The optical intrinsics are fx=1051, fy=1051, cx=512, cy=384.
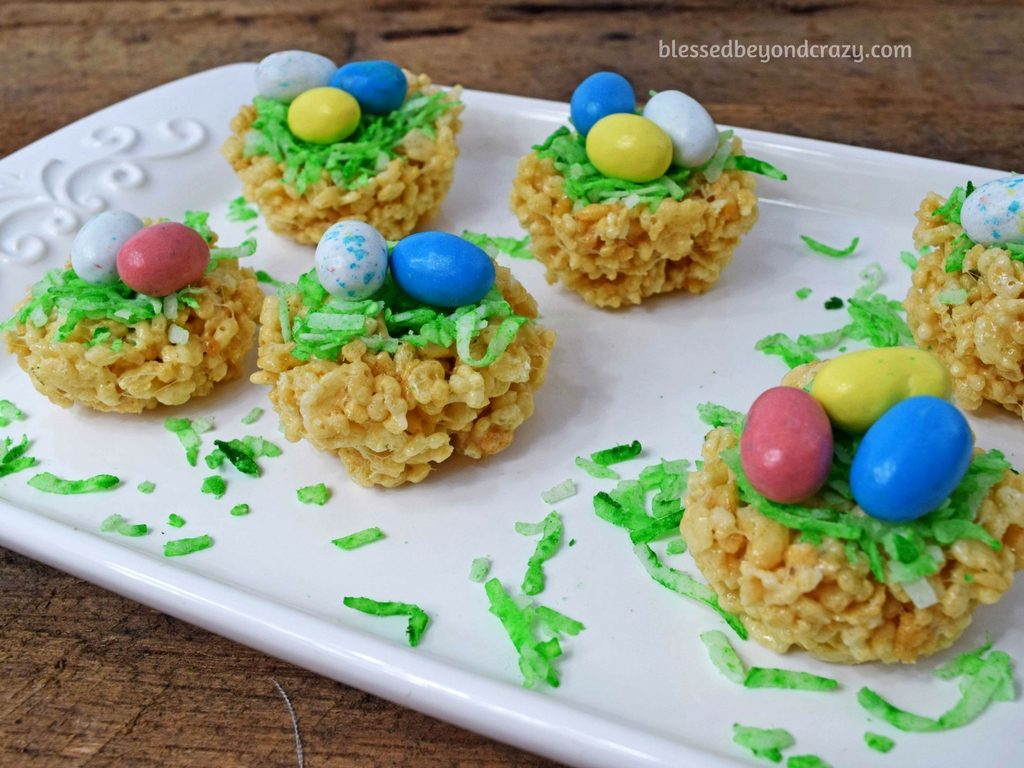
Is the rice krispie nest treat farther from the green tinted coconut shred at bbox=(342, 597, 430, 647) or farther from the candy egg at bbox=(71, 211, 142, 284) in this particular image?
the green tinted coconut shred at bbox=(342, 597, 430, 647)

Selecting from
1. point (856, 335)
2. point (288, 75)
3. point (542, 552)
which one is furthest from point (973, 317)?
point (288, 75)

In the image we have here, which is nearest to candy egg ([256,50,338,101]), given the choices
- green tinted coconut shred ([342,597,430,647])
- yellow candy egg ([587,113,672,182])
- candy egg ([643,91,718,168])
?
yellow candy egg ([587,113,672,182])

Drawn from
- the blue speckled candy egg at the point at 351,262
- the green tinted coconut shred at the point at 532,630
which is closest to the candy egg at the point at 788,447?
the green tinted coconut shred at the point at 532,630

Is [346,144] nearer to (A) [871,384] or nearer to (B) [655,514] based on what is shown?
(B) [655,514]

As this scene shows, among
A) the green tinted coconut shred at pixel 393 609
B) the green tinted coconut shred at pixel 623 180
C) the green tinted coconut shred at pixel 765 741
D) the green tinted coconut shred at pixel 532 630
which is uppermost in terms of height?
the green tinted coconut shred at pixel 623 180

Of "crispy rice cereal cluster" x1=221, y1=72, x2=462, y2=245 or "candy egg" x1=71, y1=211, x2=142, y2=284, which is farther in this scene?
"crispy rice cereal cluster" x1=221, y1=72, x2=462, y2=245

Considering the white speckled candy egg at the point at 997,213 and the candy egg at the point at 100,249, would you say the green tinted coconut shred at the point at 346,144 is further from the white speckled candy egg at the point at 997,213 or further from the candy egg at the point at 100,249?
the white speckled candy egg at the point at 997,213
